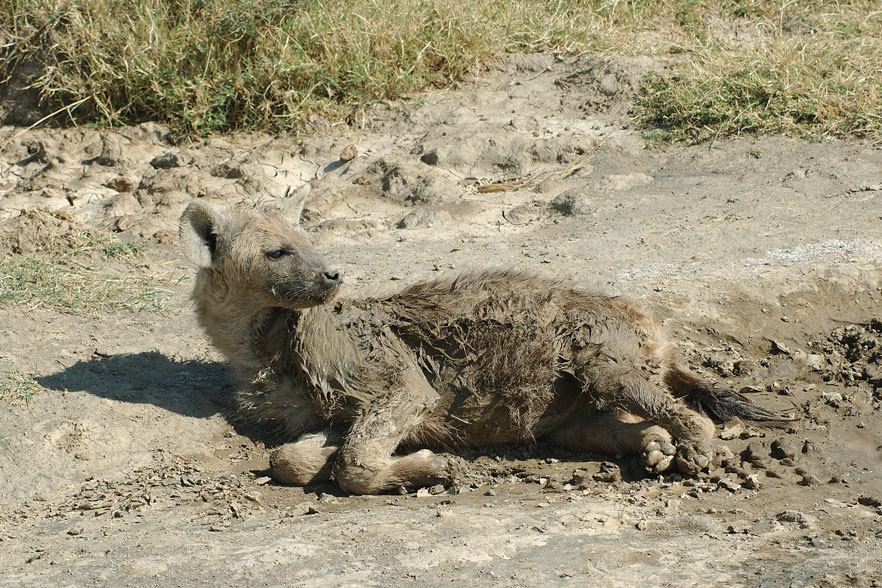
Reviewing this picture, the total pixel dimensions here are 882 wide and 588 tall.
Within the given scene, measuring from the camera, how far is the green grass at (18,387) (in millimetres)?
4664

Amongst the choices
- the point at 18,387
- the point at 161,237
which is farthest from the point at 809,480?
the point at 161,237

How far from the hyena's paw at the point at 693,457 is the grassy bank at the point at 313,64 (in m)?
4.41

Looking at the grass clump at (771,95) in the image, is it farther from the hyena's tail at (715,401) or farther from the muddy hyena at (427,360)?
the muddy hyena at (427,360)

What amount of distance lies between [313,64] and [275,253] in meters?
4.35

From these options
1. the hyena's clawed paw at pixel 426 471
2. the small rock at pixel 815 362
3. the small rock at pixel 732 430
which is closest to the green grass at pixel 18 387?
the hyena's clawed paw at pixel 426 471

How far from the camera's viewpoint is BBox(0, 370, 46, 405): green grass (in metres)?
4.66

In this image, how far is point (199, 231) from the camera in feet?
15.0

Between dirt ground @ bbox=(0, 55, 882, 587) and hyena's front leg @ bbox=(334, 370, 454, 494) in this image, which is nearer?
dirt ground @ bbox=(0, 55, 882, 587)

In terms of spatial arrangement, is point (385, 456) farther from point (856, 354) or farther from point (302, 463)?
point (856, 354)

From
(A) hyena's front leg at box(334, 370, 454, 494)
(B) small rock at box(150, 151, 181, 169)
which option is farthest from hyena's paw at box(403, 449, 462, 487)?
(B) small rock at box(150, 151, 181, 169)

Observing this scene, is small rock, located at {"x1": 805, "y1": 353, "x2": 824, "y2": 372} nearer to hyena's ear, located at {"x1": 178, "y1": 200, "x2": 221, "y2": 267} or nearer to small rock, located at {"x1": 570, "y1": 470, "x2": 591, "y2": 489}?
small rock, located at {"x1": 570, "y1": 470, "x2": 591, "y2": 489}

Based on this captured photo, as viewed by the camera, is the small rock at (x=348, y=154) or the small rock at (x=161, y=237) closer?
the small rock at (x=161, y=237)

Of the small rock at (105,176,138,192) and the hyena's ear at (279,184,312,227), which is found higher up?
the hyena's ear at (279,184,312,227)

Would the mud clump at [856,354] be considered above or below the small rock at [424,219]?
below
